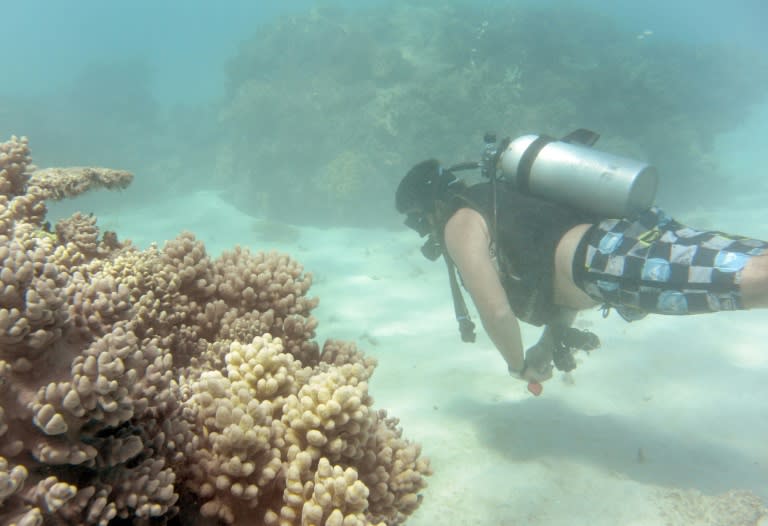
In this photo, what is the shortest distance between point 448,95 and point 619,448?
14.6 metres

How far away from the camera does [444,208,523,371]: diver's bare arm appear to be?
4305 mm

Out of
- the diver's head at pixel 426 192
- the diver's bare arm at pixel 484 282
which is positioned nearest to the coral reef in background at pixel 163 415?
the diver's bare arm at pixel 484 282

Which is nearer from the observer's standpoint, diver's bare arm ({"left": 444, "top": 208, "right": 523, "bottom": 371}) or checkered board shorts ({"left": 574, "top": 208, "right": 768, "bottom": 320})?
checkered board shorts ({"left": 574, "top": 208, "right": 768, "bottom": 320})

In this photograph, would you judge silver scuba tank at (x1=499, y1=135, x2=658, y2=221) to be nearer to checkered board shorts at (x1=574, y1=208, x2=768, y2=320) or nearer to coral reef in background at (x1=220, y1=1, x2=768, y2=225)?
checkered board shorts at (x1=574, y1=208, x2=768, y2=320)

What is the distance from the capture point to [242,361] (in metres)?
2.14

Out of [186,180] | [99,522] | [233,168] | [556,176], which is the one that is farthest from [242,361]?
[186,180]

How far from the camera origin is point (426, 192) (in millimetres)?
4859

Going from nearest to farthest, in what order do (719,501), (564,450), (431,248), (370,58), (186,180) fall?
(719,501) < (564,450) < (431,248) < (370,58) < (186,180)

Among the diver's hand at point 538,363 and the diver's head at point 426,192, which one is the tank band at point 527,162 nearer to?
the diver's head at point 426,192

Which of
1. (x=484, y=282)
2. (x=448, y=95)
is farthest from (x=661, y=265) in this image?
(x=448, y=95)

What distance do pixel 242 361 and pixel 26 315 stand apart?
0.90 meters

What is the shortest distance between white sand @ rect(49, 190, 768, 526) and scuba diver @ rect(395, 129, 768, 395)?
→ 0.94 m

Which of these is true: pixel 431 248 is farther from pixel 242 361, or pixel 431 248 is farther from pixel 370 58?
pixel 370 58

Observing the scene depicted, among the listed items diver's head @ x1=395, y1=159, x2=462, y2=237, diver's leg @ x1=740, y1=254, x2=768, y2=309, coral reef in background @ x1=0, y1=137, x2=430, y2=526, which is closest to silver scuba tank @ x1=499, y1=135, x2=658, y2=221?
diver's head @ x1=395, y1=159, x2=462, y2=237
